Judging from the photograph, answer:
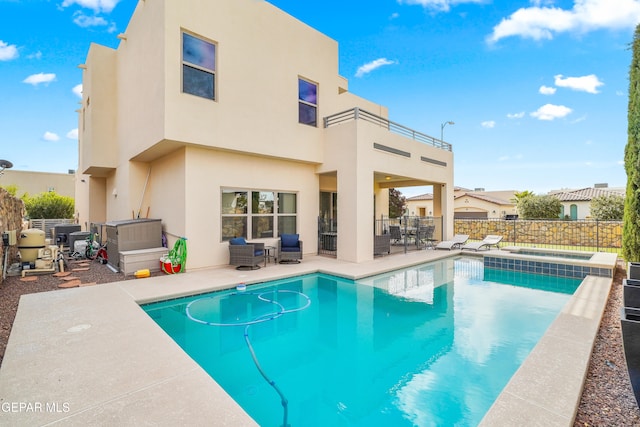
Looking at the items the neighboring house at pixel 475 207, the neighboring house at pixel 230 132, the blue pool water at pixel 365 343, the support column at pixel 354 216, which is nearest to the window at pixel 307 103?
the neighboring house at pixel 230 132

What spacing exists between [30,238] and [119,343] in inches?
300

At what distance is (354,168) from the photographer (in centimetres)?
1029

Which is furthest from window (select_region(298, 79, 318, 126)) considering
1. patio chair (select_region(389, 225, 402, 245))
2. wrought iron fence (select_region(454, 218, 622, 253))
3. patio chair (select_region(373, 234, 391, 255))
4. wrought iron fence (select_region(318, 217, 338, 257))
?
wrought iron fence (select_region(454, 218, 622, 253))

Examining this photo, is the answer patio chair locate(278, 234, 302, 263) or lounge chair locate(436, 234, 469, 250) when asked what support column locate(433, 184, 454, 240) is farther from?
patio chair locate(278, 234, 302, 263)

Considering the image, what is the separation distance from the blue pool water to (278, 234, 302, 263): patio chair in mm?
1804

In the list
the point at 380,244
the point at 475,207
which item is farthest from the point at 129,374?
the point at 475,207

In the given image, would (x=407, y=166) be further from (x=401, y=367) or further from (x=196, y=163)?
(x=401, y=367)

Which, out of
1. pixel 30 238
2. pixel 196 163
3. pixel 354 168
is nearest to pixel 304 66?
pixel 354 168

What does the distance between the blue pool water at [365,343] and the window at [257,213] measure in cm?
277

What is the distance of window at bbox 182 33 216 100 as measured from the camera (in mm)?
8406

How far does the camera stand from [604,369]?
348 cm

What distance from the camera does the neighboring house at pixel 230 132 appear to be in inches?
336

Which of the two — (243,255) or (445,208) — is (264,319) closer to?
(243,255)

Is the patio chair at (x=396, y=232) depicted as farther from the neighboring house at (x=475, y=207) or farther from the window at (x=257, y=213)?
the neighboring house at (x=475, y=207)
